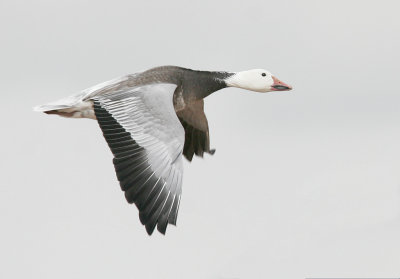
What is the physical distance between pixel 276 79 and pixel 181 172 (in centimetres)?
561

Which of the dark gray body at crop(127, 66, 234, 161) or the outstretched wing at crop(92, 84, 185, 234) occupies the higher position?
the dark gray body at crop(127, 66, 234, 161)

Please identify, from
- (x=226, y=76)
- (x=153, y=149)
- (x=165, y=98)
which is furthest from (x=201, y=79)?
(x=153, y=149)

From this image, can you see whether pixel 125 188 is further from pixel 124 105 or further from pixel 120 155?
pixel 124 105

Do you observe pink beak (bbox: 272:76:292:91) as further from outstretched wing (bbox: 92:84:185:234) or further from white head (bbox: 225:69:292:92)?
outstretched wing (bbox: 92:84:185:234)

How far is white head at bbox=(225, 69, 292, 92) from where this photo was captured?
2423 cm

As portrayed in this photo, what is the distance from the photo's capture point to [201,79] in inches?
926

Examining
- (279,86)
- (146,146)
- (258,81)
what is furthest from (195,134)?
(146,146)

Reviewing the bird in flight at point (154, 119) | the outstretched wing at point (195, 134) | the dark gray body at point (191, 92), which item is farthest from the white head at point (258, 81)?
the outstretched wing at point (195, 134)

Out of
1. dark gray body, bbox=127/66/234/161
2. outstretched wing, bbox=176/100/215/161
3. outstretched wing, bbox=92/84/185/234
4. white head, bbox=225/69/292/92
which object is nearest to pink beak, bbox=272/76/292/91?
white head, bbox=225/69/292/92

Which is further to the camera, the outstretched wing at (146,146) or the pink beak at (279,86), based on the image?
the pink beak at (279,86)

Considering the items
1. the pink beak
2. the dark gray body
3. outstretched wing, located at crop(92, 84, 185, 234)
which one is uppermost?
the pink beak

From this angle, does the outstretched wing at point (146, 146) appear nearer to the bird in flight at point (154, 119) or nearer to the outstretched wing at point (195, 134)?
the bird in flight at point (154, 119)

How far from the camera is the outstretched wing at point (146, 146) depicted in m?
19.1

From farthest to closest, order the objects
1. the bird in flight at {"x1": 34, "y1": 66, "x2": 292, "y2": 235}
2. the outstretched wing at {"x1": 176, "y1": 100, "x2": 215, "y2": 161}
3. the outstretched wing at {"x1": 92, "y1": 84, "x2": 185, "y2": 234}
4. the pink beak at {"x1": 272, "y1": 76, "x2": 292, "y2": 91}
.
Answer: the outstretched wing at {"x1": 176, "y1": 100, "x2": 215, "y2": 161} → the pink beak at {"x1": 272, "y1": 76, "x2": 292, "y2": 91} → the bird in flight at {"x1": 34, "y1": 66, "x2": 292, "y2": 235} → the outstretched wing at {"x1": 92, "y1": 84, "x2": 185, "y2": 234}
